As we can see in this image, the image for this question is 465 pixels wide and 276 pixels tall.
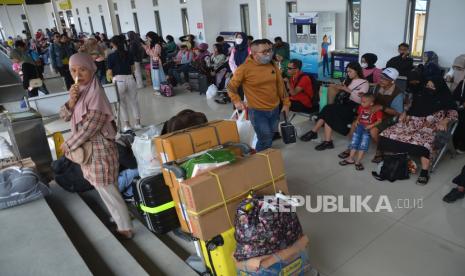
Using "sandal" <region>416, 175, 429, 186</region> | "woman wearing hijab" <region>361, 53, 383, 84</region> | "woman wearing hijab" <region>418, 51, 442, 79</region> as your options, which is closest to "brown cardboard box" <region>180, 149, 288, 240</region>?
"sandal" <region>416, 175, 429, 186</region>

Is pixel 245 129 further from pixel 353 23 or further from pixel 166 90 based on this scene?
pixel 353 23

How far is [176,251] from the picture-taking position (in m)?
3.08

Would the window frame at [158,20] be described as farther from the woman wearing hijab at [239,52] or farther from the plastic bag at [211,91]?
the woman wearing hijab at [239,52]

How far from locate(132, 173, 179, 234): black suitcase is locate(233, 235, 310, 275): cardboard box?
83 centimetres

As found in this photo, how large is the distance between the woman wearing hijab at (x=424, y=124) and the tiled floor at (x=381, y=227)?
32cm

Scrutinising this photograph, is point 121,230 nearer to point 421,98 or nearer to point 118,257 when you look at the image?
point 118,257

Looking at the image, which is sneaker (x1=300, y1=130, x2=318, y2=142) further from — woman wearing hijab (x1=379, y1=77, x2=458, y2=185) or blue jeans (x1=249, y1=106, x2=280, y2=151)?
blue jeans (x1=249, y1=106, x2=280, y2=151)

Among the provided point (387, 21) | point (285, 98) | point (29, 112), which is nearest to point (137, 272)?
point (285, 98)

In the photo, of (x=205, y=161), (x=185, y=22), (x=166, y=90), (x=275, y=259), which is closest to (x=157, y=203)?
(x=205, y=161)

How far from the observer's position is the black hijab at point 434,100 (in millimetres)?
4066

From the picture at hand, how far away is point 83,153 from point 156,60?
6.48 meters

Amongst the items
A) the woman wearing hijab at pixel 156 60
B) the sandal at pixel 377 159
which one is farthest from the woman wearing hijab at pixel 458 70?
the woman wearing hijab at pixel 156 60

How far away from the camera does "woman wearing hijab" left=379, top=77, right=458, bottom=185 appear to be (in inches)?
151

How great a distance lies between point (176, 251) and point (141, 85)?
7931 mm
